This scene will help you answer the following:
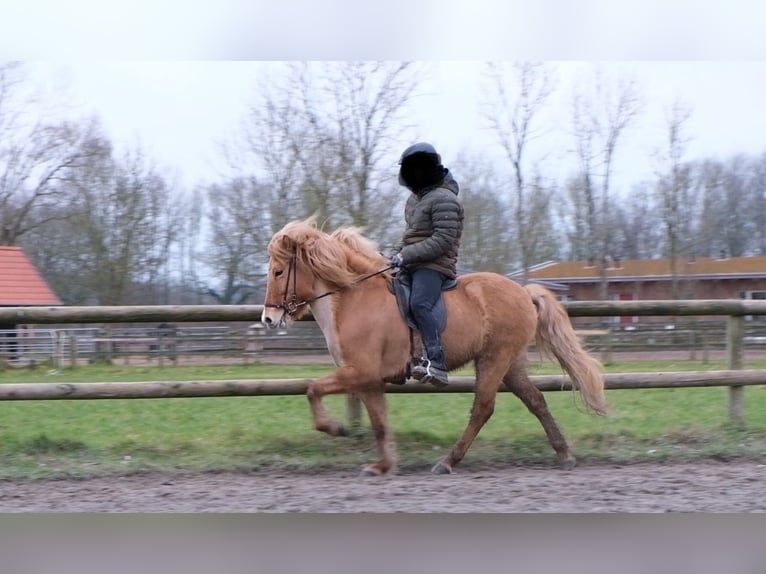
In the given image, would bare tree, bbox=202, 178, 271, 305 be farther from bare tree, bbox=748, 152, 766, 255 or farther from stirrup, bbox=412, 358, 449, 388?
bare tree, bbox=748, 152, 766, 255

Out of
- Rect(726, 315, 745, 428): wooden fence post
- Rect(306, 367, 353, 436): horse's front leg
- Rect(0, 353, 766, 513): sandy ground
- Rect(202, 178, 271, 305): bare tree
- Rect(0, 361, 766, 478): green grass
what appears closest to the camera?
Rect(0, 353, 766, 513): sandy ground

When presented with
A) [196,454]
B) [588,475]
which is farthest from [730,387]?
[196,454]

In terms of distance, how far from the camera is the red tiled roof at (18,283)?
45.5 ft

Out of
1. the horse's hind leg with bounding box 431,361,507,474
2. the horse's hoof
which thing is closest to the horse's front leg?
the horse's hoof

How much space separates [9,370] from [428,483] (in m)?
18.7

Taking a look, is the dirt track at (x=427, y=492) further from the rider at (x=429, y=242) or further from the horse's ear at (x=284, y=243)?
the horse's ear at (x=284, y=243)

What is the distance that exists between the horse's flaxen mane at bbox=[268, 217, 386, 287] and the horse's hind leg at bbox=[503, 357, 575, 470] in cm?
143

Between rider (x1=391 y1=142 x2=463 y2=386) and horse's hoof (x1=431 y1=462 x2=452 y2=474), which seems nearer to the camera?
rider (x1=391 y1=142 x2=463 y2=386)

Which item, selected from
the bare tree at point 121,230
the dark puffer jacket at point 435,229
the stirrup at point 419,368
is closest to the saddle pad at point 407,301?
the dark puffer jacket at point 435,229

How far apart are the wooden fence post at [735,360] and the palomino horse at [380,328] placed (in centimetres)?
187

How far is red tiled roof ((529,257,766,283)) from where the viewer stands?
28.1 meters

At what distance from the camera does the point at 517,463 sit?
6.48 metres

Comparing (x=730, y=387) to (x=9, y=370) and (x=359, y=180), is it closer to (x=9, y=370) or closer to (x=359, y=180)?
(x=359, y=180)

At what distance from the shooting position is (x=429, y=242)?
5836 mm
